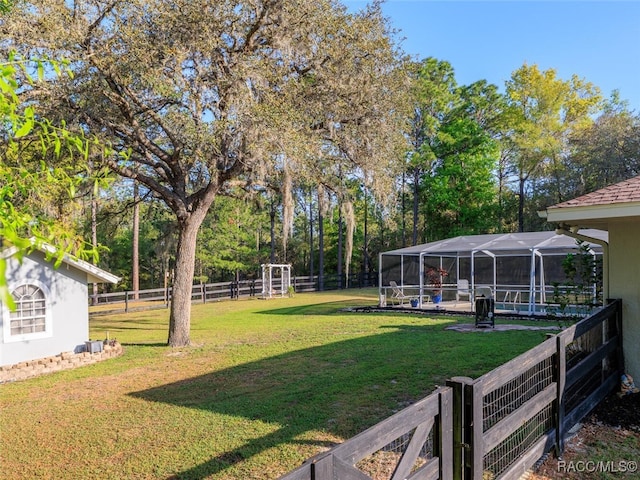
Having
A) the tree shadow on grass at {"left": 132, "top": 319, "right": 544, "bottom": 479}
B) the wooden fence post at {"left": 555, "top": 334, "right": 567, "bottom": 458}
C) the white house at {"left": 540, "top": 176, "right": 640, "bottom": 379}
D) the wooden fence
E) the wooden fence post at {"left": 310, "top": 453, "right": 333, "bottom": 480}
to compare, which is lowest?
the wooden fence

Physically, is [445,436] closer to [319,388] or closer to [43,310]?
[319,388]

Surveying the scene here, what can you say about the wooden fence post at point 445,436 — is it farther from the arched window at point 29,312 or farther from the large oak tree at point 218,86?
the arched window at point 29,312

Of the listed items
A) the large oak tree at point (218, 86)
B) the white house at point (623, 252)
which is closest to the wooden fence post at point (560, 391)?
the white house at point (623, 252)

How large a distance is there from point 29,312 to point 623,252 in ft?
29.6

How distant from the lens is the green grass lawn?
3.76 m

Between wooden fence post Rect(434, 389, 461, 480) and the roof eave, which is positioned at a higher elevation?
the roof eave

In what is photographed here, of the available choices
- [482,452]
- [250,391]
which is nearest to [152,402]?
[250,391]

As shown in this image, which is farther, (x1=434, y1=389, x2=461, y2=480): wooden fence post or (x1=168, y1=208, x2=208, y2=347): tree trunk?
(x1=168, y1=208, x2=208, y2=347): tree trunk

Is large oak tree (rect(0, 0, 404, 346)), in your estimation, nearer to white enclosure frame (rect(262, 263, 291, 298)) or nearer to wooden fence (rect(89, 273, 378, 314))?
wooden fence (rect(89, 273, 378, 314))

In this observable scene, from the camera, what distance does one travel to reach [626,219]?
4871mm

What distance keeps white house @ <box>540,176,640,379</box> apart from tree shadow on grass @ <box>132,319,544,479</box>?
70.4 inches

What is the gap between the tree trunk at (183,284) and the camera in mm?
9062

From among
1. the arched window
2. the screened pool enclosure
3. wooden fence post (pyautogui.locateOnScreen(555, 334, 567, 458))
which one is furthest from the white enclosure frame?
wooden fence post (pyautogui.locateOnScreen(555, 334, 567, 458))

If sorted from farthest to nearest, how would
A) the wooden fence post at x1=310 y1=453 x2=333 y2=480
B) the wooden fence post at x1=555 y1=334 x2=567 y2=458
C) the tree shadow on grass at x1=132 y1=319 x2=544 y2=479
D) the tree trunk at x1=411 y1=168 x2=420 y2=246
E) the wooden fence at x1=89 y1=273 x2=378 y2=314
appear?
1. the tree trunk at x1=411 y1=168 x2=420 y2=246
2. the wooden fence at x1=89 y1=273 x2=378 y2=314
3. the tree shadow on grass at x1=132 y1=319 x2=544 y2=479
4. the wooden fence post at x1=555 y1=334 x2=567 y2=458
5. the wooden fence post at x1=310 y1=453 x2=333 y2=480
